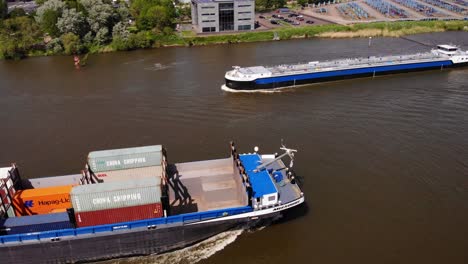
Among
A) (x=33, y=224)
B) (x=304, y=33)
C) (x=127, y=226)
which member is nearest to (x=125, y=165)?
(x=127, y=226)

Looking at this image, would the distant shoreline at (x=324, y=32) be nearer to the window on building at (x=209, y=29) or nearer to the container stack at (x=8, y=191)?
the window on building at (x=209, y=29)

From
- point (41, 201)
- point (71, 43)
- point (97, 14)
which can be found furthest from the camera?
point (97, 14)

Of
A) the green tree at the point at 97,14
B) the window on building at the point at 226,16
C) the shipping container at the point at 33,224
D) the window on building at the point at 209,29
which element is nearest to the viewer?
the shipping container at the point at 33,224

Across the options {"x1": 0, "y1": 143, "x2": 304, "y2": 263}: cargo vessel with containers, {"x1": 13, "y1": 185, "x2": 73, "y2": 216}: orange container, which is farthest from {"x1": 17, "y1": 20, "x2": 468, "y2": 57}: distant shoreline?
{"x1": 13, "y1": 185, "x2": 73, "y2": 216}: orange container

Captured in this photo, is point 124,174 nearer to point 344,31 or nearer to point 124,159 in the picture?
point 124,159

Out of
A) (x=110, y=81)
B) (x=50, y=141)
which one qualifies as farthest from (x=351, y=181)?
(x=110, y=81)

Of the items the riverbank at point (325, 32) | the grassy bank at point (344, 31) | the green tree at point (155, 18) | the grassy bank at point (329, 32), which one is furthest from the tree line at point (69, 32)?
the grassy bank at point (344, 31)
